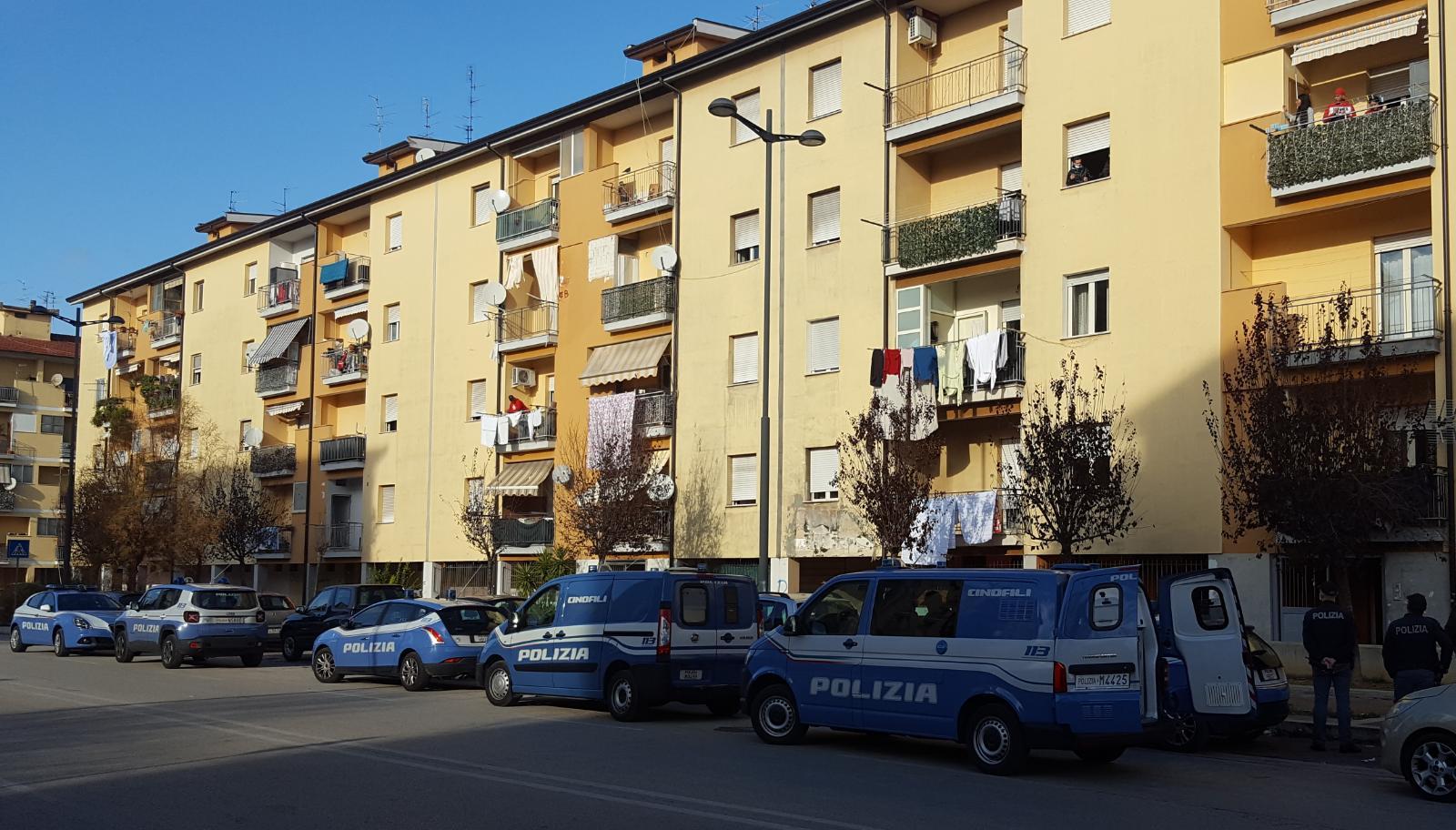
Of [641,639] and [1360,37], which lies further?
[1360,37]

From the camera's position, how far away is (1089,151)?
88.8 ft

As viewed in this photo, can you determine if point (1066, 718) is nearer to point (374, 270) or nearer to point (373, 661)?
point (373, 661)

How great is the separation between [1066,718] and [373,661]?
13.8 metres

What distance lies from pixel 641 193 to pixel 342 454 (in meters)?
16.8

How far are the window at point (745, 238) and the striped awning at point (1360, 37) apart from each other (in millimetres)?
13459

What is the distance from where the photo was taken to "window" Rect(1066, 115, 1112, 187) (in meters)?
26.8

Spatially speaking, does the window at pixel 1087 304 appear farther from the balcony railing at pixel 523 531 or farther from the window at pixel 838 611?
the balcony railing at pixel 523 531

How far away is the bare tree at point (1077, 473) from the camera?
23797 mm

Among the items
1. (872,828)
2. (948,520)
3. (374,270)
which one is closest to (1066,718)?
(872,828)

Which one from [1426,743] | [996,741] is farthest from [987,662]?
[1426,743]

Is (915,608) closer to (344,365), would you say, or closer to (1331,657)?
(1331,657)

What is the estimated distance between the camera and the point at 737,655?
18.1 meters

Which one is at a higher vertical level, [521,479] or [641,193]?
[641,193]

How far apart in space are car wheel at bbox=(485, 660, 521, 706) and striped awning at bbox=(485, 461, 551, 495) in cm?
1935
